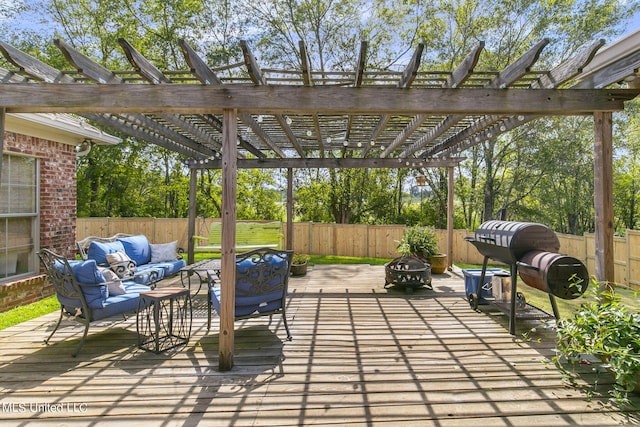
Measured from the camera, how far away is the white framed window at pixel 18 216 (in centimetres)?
457

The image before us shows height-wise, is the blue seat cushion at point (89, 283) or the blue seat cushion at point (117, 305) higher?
the blue seat cushion at point (89, 283)

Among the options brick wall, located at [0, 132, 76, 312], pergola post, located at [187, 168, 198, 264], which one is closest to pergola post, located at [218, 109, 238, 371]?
brick wall, located at [0, 132, 76, 312]

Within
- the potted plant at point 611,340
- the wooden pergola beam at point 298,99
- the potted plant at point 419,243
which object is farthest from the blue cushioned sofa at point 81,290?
the potted plant at point 419,243

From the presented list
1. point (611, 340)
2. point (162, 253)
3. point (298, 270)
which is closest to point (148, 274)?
point (162, 253)

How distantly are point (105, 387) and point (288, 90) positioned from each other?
2872 mm

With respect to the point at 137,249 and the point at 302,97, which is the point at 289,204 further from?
the point at 302,97

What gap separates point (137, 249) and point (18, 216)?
158cm

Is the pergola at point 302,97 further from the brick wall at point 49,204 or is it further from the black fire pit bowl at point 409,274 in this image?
the black fire pit bowl at point 409,274

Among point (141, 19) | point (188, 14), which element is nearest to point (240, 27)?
point (188, 14)

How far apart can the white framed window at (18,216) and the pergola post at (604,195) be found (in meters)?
7.02

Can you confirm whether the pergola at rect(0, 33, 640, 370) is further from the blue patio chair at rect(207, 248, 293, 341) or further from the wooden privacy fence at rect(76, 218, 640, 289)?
the wooden privacy fence at rect(76, 218, 640, 289)

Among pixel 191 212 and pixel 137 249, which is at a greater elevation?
pixel 191 212

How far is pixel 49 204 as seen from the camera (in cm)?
516

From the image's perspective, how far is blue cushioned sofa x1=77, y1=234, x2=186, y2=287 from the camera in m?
4.66
